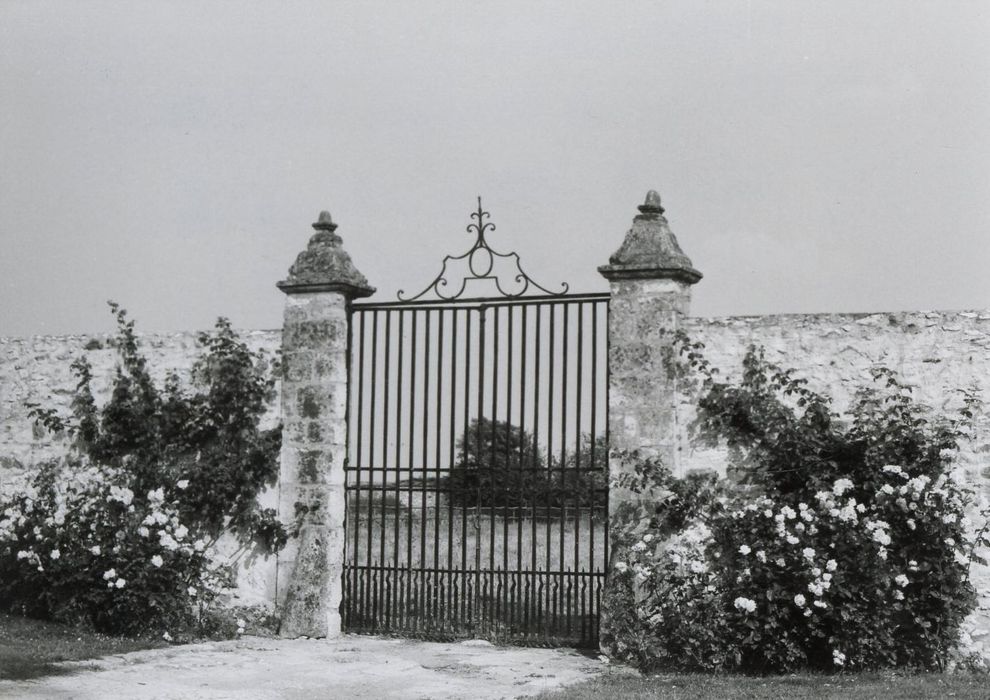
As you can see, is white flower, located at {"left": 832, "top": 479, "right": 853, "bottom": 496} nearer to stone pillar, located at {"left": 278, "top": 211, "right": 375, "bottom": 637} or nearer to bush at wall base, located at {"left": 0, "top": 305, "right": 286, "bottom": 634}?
stone pillar, located at {"left": 278, "top": 211, "right": 375, "bottom": 637}

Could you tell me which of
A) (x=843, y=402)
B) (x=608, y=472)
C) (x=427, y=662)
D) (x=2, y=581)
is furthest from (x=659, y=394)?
(x=2, y=581)

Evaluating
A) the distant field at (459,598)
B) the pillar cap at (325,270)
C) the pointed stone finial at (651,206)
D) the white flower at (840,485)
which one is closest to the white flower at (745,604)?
the white flower at (840,485)

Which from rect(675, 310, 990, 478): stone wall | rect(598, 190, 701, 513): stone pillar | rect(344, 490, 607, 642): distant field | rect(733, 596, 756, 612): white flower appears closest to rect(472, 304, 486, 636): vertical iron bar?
rect(344, 490, 607, 642): distant field

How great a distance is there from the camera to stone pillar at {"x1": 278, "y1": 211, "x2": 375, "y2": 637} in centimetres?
937

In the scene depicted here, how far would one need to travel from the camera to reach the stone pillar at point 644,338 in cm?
847

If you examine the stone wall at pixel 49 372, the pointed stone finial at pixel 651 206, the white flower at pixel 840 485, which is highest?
the pointed stone finial at pixel 651 206

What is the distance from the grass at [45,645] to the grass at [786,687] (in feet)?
10.7

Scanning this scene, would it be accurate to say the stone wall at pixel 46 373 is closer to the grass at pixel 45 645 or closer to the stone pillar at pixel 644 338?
the grass at pixel 45 645

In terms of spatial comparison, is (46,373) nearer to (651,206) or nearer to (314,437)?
(314,437)

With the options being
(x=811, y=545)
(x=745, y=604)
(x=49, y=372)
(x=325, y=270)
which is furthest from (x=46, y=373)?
(x=811, y=545)

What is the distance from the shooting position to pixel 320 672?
789 centimetres

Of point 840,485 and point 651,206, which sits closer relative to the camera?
point 840,485

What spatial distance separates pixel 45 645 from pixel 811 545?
17.5 feet

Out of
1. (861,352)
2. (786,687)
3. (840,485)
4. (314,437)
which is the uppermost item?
(861,352)
